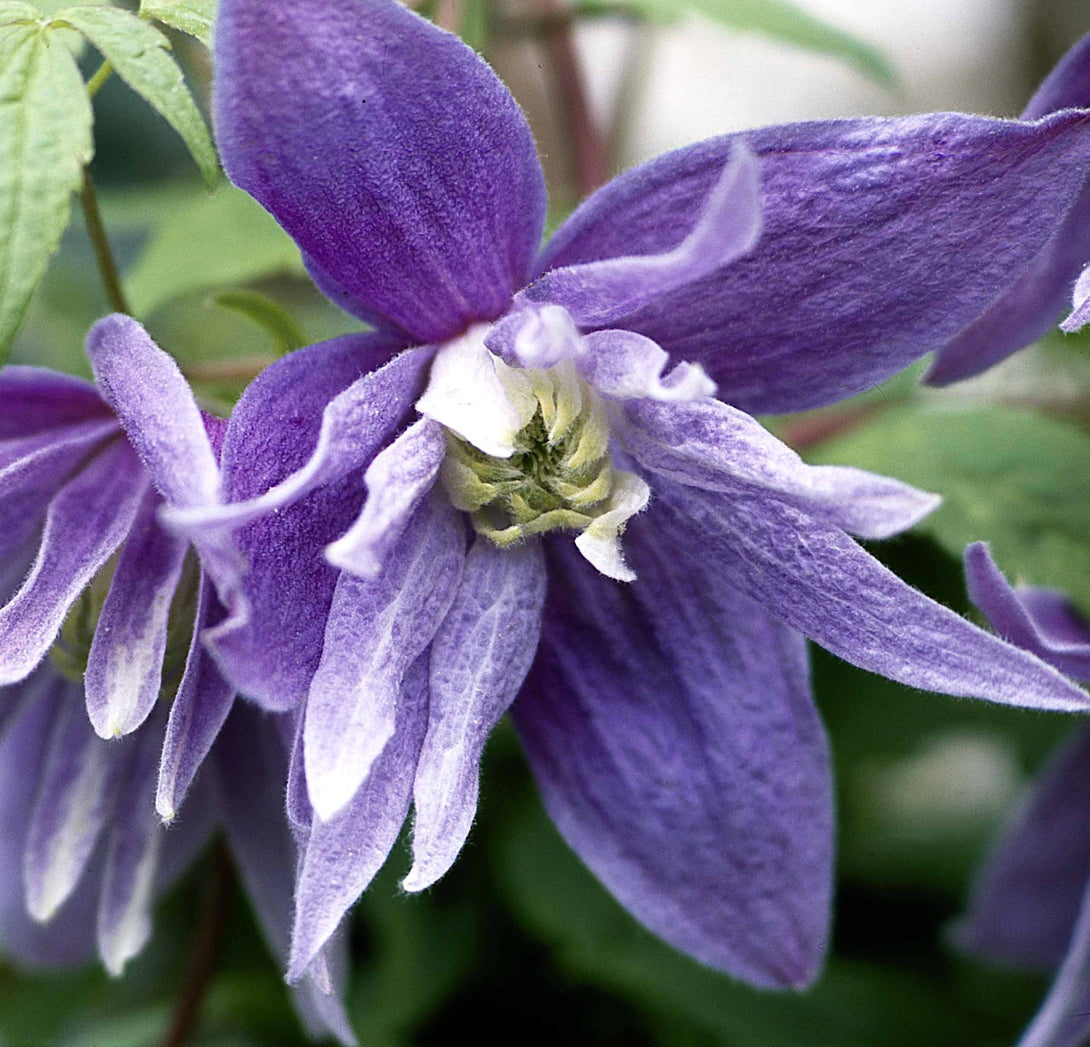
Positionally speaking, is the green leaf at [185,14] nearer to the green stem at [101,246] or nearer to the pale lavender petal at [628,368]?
the green stem at [101,246]

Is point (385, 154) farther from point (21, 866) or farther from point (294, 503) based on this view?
point (21, 866)

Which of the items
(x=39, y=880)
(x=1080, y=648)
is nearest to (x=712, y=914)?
(x=1080, y=648)

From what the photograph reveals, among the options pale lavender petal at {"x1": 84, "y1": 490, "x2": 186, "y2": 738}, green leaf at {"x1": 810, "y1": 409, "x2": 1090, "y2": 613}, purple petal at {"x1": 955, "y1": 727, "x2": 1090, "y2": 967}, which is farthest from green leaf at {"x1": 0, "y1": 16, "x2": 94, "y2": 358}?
purple petal at {"x1": 955, "y1": 727, "x2": 1090, "y2": 967}

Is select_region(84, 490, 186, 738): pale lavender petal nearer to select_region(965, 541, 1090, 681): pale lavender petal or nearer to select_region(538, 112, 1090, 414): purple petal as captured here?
select_region(538, 112, 1090, 414): purple petal

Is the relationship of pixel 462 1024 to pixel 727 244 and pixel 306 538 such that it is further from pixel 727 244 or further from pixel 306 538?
pixel 727 244

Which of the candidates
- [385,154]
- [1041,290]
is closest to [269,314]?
[385,154]

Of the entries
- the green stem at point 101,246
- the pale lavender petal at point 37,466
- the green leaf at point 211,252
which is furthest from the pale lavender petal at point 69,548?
the green leaf at point 211,252

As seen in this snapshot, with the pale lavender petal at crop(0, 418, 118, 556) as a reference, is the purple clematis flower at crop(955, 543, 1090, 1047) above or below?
below
